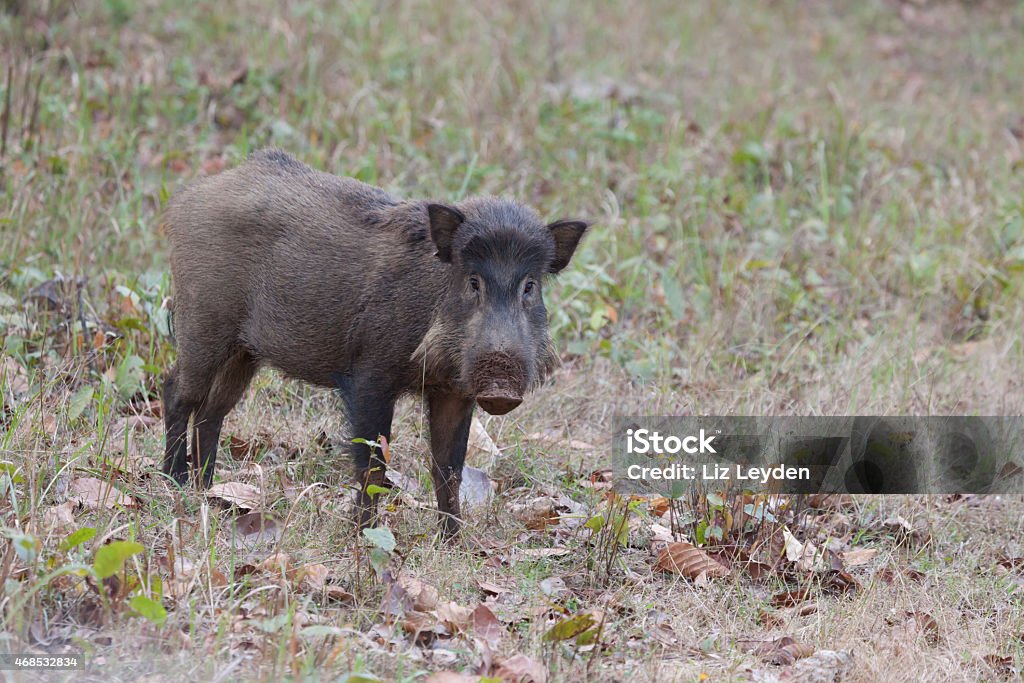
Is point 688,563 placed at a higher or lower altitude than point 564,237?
lower

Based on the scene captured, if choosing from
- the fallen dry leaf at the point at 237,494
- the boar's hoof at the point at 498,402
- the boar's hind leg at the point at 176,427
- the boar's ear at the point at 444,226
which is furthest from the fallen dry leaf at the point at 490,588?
the boar's hind leg at the point at 176,427

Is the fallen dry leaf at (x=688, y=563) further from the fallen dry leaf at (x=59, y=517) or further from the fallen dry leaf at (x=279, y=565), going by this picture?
the fallen dry leaf at (x=59, y=517)

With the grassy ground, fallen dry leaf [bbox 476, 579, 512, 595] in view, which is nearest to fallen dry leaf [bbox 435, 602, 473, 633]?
the grassy ground

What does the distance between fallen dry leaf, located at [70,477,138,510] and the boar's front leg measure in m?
1.20

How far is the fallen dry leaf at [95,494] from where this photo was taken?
4.29 m

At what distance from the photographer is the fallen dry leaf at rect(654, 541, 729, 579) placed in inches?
188

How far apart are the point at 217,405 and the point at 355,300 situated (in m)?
0.93

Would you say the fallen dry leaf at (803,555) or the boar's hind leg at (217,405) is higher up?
the boar's hind leg at (217,405)

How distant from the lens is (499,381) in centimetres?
420

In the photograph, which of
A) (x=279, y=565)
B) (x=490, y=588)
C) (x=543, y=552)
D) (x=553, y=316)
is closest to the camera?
(x=279, y=565)

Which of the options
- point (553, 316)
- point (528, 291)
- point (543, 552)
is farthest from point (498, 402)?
point (553, 316)

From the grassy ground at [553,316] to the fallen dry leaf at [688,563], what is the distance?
6 cm

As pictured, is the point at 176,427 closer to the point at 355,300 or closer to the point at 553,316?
the point at 355,300

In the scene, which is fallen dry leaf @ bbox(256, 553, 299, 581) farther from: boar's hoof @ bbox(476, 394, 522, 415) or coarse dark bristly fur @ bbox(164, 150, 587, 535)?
boar's hoof @ bbox(476, 394, 522, 415)
